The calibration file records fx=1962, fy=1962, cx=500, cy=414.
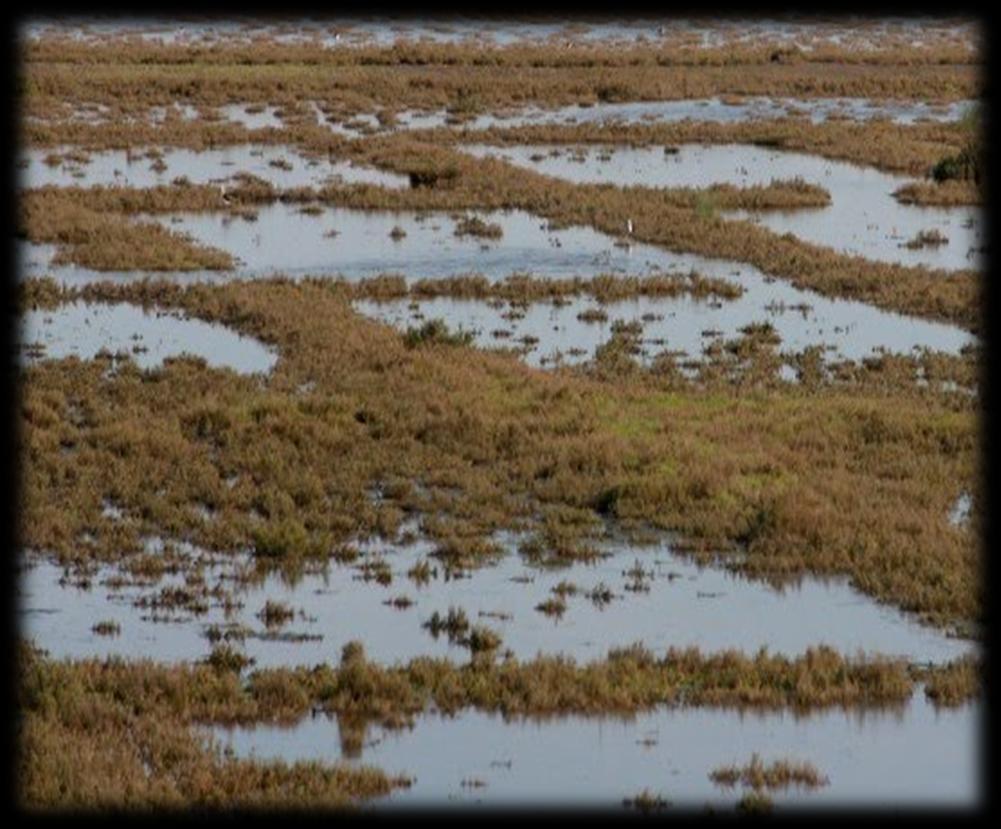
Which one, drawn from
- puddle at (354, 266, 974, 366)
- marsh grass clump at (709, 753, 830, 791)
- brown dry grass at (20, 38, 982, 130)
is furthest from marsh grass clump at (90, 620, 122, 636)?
brown dry grass at (20, 38, 982, 130)

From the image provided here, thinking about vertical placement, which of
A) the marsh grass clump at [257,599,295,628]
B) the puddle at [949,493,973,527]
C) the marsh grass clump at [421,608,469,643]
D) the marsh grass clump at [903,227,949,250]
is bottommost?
the marsh grass clump at [257,599,295,628]

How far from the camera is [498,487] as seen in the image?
24.9 m

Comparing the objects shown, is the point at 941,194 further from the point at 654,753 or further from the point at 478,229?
the point at 654,753

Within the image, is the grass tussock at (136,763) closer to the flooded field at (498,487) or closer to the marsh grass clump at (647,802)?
the flooded field at (498,487)

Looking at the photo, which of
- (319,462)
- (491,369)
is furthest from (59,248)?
(319,462)

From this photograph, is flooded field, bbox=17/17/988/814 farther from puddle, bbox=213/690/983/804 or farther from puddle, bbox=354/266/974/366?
puddle, bbox=354/266/974/366

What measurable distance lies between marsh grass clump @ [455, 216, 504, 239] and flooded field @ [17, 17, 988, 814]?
757mm

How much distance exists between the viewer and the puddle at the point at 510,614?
19.1 metres

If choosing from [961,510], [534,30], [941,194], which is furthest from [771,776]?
[534,30]

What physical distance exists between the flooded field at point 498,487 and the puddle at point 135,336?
17cm

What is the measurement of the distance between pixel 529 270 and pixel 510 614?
21.8 metres

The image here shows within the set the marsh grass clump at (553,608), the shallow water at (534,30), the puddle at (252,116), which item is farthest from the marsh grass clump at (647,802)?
the shallow water at (534,30)

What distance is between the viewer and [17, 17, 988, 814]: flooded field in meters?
16.6

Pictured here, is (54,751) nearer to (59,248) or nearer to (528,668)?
(528,668)
